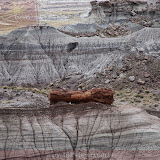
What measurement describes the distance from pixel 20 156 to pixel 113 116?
3.95 meters

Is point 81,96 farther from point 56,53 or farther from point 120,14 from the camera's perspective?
point 120,14

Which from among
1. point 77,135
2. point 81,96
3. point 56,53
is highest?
point 77,135

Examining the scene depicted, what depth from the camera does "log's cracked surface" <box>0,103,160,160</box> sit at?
7.17 metres

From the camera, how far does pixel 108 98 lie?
11453mm

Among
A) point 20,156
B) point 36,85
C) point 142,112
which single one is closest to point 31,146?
point 20,156

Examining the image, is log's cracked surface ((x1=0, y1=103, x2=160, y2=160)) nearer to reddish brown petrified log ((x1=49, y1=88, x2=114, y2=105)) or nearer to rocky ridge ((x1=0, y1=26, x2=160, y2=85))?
reddish brown petrified log ((x1=49, y1=88, x2=114, y2=105))

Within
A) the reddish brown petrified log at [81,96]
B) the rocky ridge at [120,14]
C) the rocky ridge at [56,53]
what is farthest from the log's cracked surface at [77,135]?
the rocky ridge at [120,14]

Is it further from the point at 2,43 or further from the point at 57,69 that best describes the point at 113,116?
the point at 2,43

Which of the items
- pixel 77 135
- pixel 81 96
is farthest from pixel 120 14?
pixel 77 135

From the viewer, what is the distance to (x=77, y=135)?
24.8 feet

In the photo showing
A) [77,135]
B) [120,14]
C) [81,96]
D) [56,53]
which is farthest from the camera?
[120,14]

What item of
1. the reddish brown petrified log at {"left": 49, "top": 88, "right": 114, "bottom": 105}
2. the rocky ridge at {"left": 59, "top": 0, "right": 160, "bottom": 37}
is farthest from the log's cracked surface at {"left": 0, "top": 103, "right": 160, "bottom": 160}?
the rocky ridge at {"left": 59, "top": 0, "right": 160, "bottom": 37}

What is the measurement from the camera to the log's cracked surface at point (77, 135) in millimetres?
7172

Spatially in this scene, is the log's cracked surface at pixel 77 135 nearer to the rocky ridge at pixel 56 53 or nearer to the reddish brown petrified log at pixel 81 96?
the reddish brown petrified log at pixel 81 96
